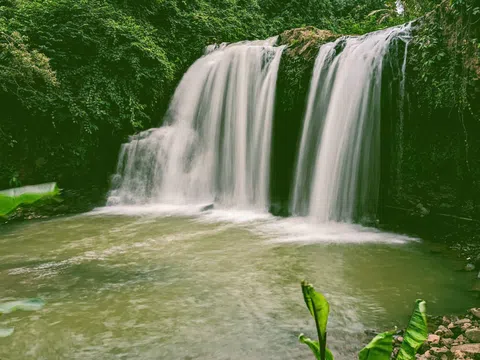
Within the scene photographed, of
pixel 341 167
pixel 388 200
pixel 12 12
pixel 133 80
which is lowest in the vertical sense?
pixel 388 200

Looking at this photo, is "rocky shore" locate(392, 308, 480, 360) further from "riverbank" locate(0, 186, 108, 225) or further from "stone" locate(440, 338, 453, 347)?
"riverbank" locate(0, 186, 108, 225)

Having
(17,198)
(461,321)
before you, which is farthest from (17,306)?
(461,321)

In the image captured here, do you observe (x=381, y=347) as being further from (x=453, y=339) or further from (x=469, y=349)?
(x=453, y=339)

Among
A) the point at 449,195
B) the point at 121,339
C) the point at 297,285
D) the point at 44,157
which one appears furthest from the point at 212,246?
the point at 44,157

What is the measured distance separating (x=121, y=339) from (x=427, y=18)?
6.73m

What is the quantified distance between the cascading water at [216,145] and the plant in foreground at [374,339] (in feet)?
26.2

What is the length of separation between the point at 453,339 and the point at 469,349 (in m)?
0.24

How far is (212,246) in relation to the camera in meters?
6.42

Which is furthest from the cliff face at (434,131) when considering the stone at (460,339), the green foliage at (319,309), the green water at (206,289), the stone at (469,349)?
the green foliage at (319,309)

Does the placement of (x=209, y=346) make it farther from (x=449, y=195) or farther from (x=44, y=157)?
(x=44, y=157)

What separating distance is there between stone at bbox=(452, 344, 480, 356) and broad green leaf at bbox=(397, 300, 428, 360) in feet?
5.42

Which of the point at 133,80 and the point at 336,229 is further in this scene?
the point at 133,80

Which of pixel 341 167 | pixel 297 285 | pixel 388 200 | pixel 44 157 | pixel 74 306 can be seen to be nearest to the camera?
pixel 74 306

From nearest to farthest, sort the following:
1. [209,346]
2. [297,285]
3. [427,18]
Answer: [209,346] < [297,285] < [427,18]
